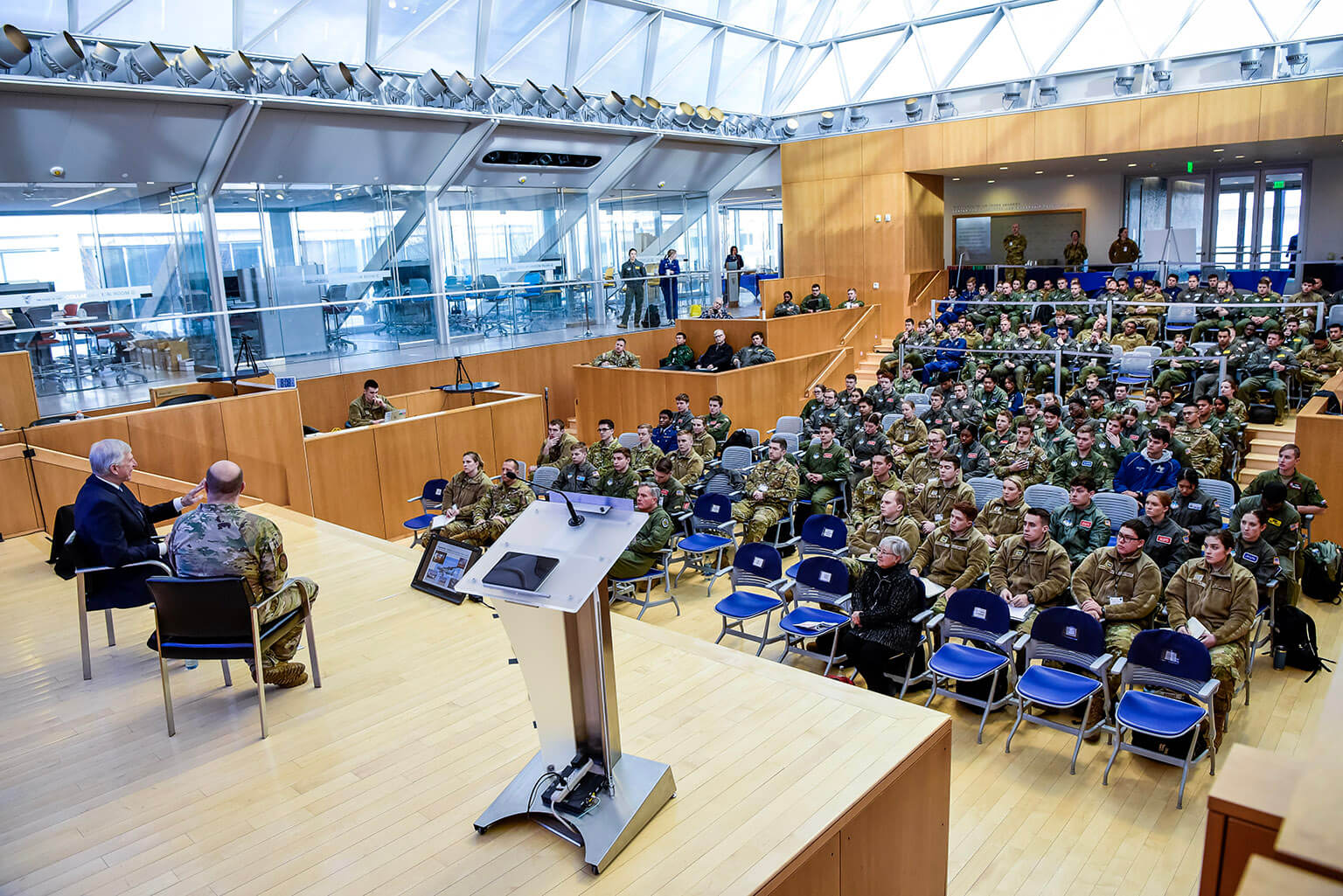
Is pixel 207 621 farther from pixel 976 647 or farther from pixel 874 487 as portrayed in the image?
pixel 874 487

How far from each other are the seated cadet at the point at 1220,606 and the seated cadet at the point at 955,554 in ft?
4.22

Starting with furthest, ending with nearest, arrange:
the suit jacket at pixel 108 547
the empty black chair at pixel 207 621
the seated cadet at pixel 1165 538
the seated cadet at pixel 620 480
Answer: the seated cadet at pixel 620 480
the seated cadet at pixel 1165 538
the suit jacket at pixel 108 547
the empty black chair at pixel 207 621

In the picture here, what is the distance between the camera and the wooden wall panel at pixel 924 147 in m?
17.6

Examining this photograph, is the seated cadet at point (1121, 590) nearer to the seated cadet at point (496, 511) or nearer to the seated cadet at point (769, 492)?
the seated cadet at point (769, 492)

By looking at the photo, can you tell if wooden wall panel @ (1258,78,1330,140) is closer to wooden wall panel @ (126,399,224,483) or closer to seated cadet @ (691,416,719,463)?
seated cadet @ (691,416,719,463)

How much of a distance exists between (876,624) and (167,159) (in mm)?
10804

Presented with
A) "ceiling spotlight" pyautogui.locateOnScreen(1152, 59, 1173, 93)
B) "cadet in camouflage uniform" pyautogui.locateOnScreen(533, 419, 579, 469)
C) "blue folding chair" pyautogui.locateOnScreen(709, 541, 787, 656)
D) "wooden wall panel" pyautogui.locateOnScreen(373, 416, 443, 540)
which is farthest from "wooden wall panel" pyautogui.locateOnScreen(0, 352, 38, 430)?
"ceiling spotlight" pyautogui.locateOnScreen(1152, 59, 1173, 93)

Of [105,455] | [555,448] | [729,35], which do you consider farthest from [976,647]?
[729,35]

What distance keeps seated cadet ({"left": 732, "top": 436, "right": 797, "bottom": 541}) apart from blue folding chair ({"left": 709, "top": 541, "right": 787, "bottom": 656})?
1.53 metres

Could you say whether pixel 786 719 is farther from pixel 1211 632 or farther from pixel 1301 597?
pixel 1301 597

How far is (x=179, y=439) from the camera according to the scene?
849 cm

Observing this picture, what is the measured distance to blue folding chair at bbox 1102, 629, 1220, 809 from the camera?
194 inches

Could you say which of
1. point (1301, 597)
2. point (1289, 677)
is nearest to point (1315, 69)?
point (1301, 597)

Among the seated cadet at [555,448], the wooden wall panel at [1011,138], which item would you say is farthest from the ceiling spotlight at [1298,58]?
the seated cadet at [555,448]
